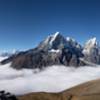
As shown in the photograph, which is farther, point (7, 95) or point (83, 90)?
point (83, 90)

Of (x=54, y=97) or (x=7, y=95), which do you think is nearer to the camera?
(x=7, y=95)

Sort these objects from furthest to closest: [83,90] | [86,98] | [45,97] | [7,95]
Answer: [83,90]
[45,97]
[86,98]
[7,95]

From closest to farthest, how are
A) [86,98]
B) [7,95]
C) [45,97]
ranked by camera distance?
[7,95], [86,98], [45,97]

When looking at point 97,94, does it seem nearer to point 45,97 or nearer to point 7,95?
point 45,97

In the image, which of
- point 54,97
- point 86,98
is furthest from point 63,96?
point 86,98

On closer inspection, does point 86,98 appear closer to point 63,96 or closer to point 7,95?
point 63,96

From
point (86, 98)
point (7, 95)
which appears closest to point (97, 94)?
point (86, 98)

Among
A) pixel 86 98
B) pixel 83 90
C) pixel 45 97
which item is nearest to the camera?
pixel 86 98

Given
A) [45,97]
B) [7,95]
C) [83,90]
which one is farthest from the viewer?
[83,90]
